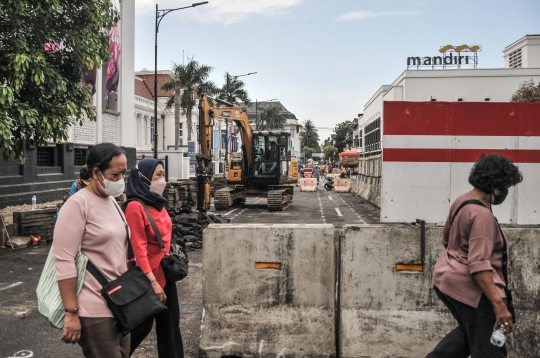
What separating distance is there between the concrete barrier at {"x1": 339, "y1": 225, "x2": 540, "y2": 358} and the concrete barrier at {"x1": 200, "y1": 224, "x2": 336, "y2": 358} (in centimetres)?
16

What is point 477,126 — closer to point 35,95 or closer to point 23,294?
point 23,294

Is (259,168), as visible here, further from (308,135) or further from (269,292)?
(308,135)

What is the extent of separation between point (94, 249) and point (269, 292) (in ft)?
7.03

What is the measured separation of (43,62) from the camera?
407 inches

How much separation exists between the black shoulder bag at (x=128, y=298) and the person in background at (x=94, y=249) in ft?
0.10

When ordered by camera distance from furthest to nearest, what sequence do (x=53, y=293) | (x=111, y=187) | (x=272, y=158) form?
(x=272, y=158), (x=111, y=187), (x=53, y=293)

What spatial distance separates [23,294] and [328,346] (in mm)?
4846

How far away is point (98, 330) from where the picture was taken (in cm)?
288

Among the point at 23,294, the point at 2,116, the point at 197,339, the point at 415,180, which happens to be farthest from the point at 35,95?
the point at 415,180

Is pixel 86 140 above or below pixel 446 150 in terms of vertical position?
above

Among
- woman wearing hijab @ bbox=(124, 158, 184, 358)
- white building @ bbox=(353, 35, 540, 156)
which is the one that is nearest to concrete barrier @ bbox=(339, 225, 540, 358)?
woman wearing hijab @ bbox=(124, 158, 184, 358)

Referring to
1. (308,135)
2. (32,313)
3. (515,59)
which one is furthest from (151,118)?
(308,135)

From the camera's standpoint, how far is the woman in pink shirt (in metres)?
3.12

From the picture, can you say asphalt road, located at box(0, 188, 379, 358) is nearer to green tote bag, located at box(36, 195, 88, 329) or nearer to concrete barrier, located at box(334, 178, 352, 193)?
green tote bag, located at box(36, 195, 88, 329)
